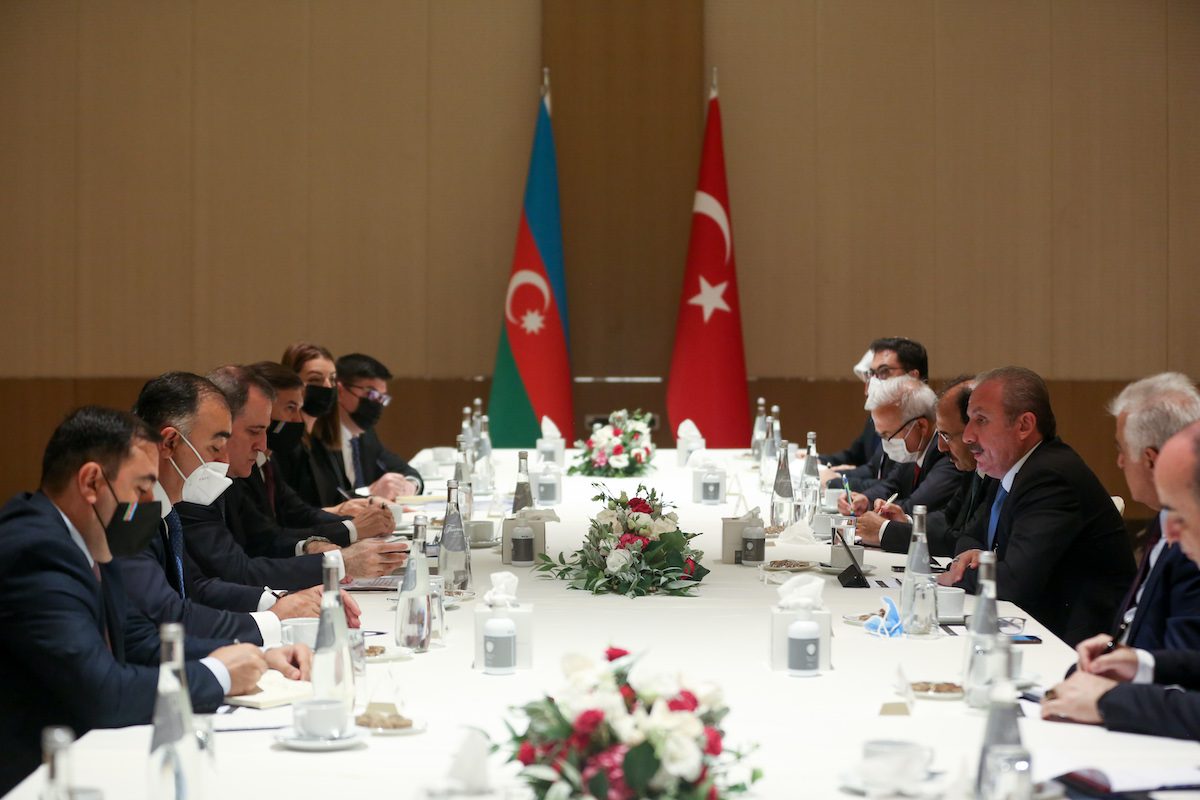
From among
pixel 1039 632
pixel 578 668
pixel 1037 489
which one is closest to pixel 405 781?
pixel 578 668

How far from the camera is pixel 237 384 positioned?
13.1ft

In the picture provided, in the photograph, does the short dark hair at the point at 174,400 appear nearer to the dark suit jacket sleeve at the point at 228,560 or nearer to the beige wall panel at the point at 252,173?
the dark suit jacket sleeve at the point at 228,560

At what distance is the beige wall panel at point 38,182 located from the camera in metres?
8.93

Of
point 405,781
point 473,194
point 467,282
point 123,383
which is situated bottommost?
point 405,781

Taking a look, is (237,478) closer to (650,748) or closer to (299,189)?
(650,748)

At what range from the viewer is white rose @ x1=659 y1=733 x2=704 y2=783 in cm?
157

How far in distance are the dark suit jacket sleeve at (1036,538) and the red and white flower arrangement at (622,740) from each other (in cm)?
206

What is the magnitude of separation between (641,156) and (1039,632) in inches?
239

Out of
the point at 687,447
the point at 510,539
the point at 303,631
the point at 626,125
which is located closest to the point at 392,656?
the point at 303,631

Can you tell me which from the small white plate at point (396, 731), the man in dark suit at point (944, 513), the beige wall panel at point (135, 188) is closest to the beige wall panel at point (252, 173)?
the beige wall panel at point (135, 188)

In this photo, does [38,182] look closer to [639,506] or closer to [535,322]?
[535,322]

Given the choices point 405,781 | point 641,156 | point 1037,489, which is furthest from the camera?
point 641,156

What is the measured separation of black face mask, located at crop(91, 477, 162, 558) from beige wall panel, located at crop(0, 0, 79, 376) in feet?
23.2

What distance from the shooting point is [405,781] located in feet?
6.41
